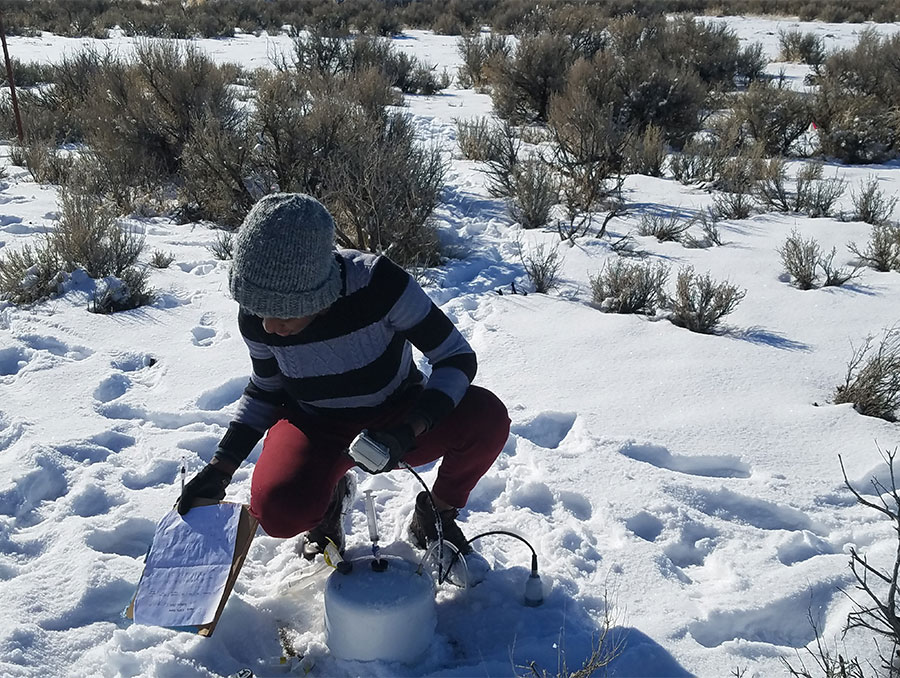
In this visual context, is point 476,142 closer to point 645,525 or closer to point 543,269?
point 543,269

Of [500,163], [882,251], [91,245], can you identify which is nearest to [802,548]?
[882,251]

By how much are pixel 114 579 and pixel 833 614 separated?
2077mm

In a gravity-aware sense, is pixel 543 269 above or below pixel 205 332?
above

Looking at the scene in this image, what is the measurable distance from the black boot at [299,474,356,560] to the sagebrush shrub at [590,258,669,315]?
232 centimetres

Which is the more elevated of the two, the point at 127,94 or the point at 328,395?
the point at 328,395

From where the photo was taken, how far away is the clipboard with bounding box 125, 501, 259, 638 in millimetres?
1982

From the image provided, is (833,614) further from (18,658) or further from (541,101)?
(541,101)

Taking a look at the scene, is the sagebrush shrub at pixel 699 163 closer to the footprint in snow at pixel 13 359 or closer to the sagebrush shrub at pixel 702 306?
the sagebrush shrub at pixel 702 306

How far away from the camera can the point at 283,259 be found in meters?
1.79

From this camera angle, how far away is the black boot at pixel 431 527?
2.34m

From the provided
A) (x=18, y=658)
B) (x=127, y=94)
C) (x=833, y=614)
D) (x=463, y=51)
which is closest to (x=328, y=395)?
(x=18, y=658)

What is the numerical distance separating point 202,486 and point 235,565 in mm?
240

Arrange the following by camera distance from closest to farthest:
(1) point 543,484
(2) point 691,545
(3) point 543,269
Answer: (2) point 691,545, (1) point 543,484, (3) point 543,269

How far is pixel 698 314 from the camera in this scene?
4.02 m
